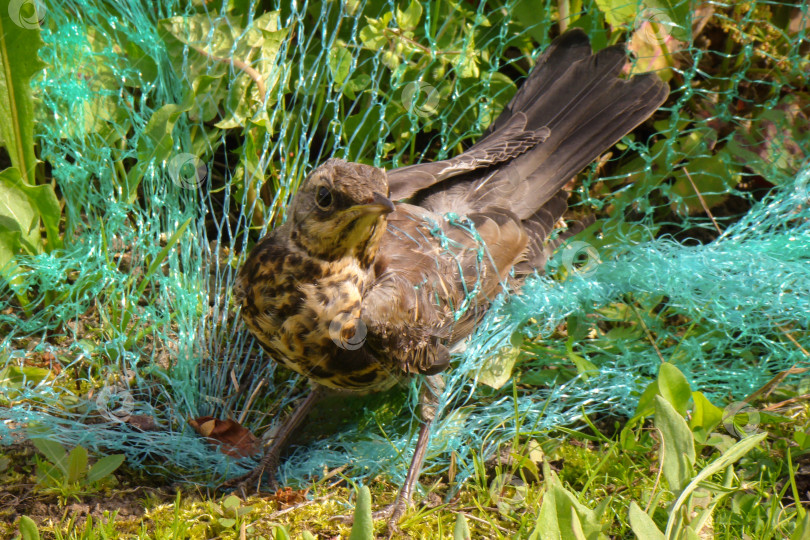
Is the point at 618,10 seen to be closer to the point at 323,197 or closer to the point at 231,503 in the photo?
the point at 323,197

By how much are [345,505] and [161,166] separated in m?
1.65

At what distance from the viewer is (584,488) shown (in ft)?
8.47

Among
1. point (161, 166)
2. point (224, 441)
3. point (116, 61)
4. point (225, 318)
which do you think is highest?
point (116, 61)

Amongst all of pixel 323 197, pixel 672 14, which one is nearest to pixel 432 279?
pixel 323 197

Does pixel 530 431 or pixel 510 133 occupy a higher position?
pixel 510 133

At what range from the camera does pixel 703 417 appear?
272cm

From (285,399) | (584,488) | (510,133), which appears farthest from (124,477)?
(510,133)

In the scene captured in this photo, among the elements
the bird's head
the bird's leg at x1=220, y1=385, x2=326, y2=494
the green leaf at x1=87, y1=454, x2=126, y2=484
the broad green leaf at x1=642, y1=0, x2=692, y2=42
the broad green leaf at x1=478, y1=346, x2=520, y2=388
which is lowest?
the bird's leg at x1=220, y1=385, x2=326, y2=494

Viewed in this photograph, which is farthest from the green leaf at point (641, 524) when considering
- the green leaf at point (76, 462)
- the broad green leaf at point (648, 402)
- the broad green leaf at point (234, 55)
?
the broad green leaf at point (234, 55)

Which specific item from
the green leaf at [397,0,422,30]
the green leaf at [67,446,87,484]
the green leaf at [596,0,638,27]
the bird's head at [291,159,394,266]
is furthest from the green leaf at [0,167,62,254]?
the green leaf at [596,0,638,27]

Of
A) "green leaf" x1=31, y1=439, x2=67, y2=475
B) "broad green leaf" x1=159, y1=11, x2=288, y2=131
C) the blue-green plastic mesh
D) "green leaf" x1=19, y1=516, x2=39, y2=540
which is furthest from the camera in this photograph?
"broad green leaf" x1=159, y1=11, x2=288, y2=131

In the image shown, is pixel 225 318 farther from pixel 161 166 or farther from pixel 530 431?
pixel 530 431

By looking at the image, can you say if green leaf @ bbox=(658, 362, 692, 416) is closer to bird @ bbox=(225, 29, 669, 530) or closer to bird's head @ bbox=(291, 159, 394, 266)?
bird @ bbox=(225, 29, 669, 530)

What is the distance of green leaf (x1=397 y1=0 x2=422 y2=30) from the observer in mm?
3555
